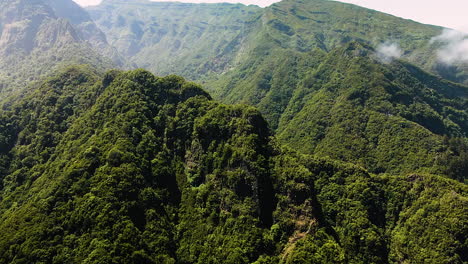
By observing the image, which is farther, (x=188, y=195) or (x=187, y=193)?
(x=187, y=193)

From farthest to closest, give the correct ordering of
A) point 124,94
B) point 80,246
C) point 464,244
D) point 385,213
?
point 124,94 < point 385,213 < point 464,244 < point 80,246

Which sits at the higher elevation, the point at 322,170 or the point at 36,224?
the point at 322,170

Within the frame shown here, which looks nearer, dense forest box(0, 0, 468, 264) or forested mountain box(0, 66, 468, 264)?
forested mountain box(0, 66, 468, 264)

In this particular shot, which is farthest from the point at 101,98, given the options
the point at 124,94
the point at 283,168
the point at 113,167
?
the point at 283,168

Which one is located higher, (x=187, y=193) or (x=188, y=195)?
(x=187, y=193)

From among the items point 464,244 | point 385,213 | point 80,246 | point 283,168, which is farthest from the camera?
point 385,213

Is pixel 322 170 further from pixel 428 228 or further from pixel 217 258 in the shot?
pixel 217 258

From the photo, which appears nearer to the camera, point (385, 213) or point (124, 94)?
point (385, 213)

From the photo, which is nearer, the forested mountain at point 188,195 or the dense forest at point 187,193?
the forested mountain at point 188,195
